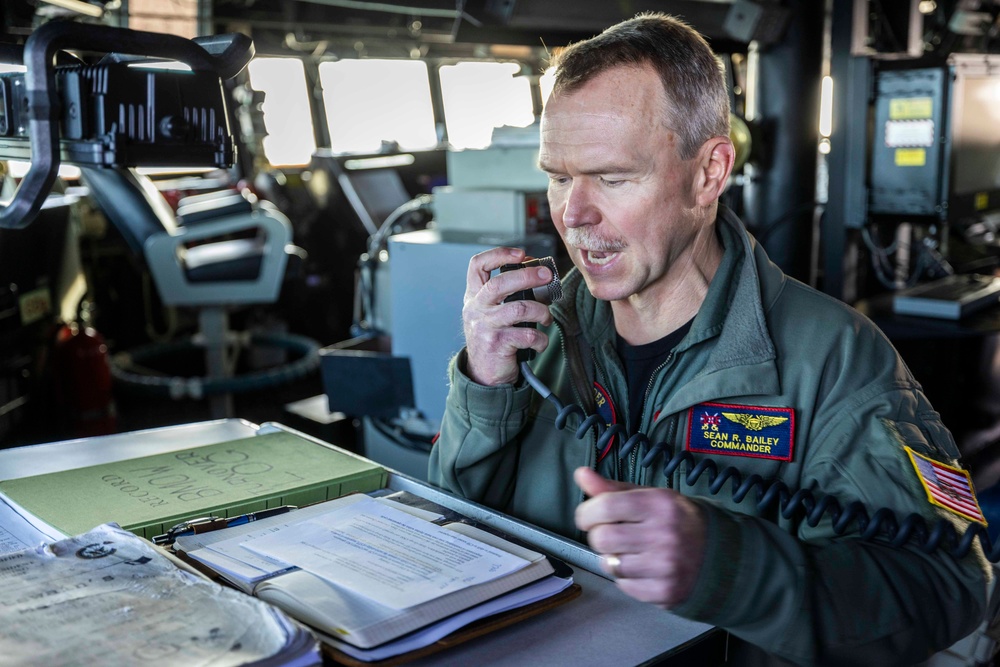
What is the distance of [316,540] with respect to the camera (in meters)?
1.01

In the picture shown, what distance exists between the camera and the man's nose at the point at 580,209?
1.29 metres

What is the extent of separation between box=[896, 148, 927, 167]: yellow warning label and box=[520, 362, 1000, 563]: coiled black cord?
73.1 inches

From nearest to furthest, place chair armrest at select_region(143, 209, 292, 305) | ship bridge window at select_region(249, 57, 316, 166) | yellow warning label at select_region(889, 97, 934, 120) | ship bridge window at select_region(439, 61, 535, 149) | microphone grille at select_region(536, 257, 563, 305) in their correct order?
microphone grille at select_region(536, 257, 563, 305), yellow warning label at select_region(889, 97, 934, 120), chair armrest at select_region(143, 209, 292, 305), ship bridge window at select_region(249, 57, 316, 166), ship bridge window at select_region(439, 61, 535, 149)

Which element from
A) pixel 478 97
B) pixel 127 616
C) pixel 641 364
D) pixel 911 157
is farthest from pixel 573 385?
pixel 478 97

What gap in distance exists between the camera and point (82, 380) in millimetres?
3795

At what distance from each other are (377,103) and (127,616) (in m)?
6.59

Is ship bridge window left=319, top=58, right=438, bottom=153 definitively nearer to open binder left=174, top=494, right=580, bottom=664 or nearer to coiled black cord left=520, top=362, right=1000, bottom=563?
coiled black cord left=520, top=362, right=1000, bottom=563

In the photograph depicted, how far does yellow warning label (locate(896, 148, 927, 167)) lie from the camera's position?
8.90 feet

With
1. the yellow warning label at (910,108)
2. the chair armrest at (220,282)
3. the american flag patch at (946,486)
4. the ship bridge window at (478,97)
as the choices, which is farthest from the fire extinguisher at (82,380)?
the ship bridge window at (478,97)

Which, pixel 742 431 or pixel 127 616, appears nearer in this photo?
pixel 127 616

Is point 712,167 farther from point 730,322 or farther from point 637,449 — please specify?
point 637,449

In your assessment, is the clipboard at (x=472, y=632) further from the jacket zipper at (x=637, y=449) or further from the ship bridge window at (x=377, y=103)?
the ship bridge window at (x=377, y=103)

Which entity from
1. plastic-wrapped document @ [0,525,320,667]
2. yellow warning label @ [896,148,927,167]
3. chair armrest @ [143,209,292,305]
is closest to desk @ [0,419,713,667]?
plastic-wrapped document @ [0,525,320,667]

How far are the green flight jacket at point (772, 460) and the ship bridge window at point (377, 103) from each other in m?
5.24
